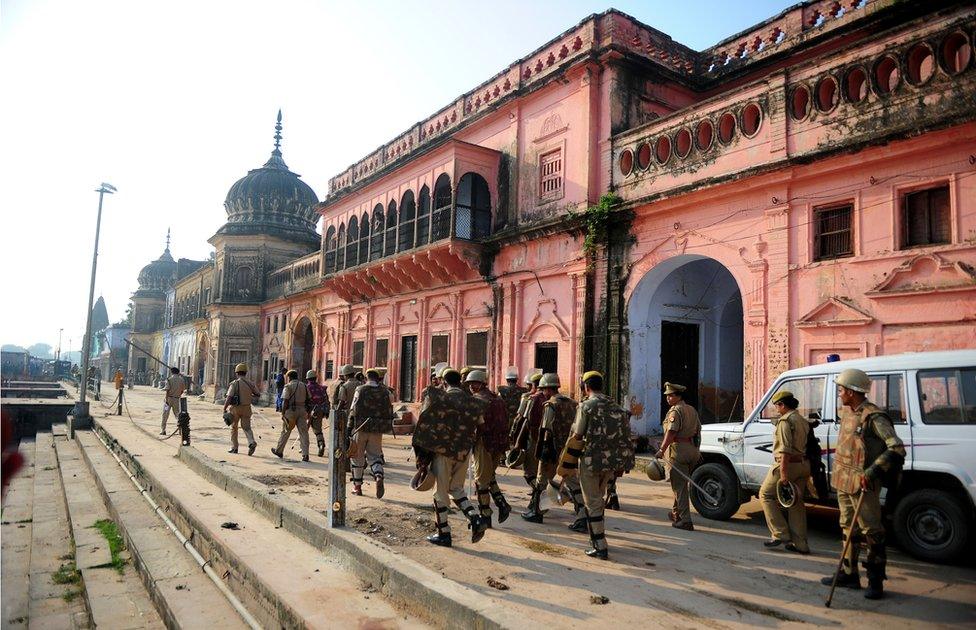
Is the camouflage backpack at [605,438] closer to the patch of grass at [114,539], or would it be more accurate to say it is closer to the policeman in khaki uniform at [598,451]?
the policeman in khaki uniform at [598,451]

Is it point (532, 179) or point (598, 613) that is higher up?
point (532, 179)

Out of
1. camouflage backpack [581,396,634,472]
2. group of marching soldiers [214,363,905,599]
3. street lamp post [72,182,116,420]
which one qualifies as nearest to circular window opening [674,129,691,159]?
group of marching soldiers [214,363,905,599]

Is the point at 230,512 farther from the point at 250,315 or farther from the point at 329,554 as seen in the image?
the point at 250,315

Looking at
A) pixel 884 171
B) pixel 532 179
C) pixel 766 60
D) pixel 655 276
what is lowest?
pixel 655 276

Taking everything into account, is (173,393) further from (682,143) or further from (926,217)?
(926,217)

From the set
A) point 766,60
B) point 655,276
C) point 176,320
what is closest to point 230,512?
point 655,276

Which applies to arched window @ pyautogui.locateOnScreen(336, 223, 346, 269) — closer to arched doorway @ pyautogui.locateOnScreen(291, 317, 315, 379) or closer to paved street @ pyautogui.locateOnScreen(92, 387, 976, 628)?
arched doorway @ pyautogui.locateOnScreen(291, 317, 315, 379)

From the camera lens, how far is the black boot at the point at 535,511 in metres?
7.65

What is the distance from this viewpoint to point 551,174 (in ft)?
50.0

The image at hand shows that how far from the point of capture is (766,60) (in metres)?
13.3

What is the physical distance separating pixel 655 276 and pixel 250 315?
2687cm

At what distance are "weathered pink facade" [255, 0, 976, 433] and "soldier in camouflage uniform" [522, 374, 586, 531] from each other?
4562 mm

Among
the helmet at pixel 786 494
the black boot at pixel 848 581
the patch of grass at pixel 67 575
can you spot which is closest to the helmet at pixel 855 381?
the helmet at pixel 786 494

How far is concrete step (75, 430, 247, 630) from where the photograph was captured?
5508 mm
